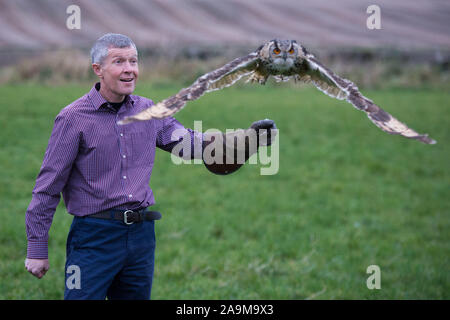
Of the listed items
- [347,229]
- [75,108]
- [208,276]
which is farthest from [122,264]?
[347,229]

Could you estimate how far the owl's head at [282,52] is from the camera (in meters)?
2.55

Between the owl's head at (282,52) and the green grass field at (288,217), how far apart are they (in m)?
3.40

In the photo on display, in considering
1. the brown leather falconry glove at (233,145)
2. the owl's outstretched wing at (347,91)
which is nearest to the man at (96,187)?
the brown leather falconry glove at (233,145)

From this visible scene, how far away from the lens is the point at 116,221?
3.29 m

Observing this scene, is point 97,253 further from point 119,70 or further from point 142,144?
point 119,70

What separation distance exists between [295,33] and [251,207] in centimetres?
2989

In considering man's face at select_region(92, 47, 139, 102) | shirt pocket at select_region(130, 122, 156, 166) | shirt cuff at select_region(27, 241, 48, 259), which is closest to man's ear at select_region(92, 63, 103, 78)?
man's face at select_region(92, 47, 139, 102)

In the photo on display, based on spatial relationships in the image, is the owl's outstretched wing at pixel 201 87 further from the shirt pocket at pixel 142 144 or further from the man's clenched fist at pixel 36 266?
the man's clenched fist at pixel 36 266

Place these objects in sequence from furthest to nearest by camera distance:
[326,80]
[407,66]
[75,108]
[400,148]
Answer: [407,66]
[400,148]
[75,108]
[326,80]

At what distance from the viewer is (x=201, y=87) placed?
8.20ft

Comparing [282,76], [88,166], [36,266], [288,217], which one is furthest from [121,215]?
[288,217]

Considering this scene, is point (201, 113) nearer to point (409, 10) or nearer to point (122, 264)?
point (122, 264)

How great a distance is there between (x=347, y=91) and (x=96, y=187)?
1.75 metres

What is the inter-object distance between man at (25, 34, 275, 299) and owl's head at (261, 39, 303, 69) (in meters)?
0.97
